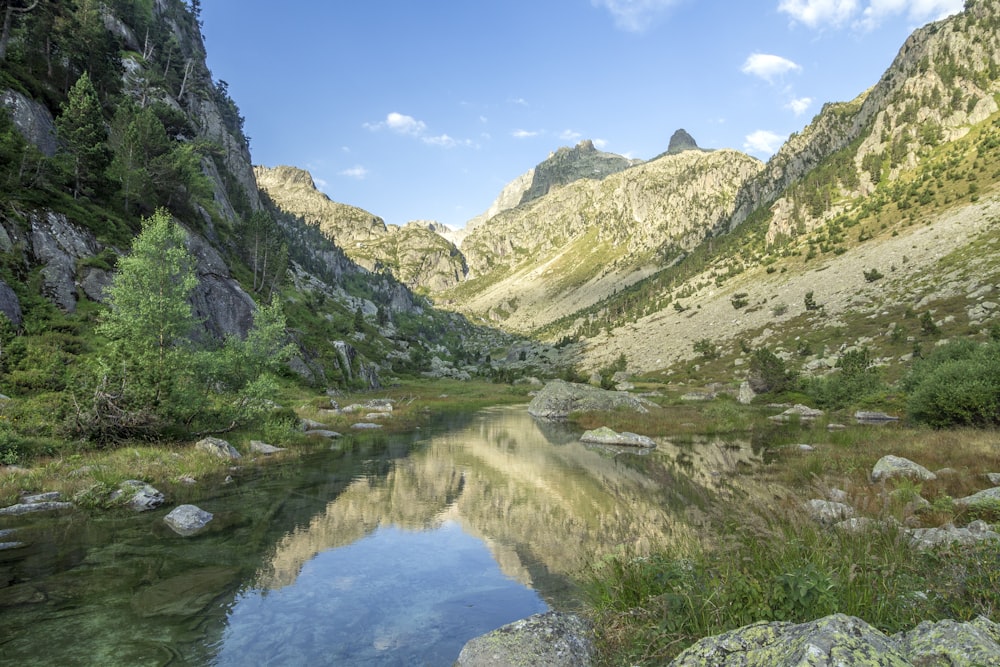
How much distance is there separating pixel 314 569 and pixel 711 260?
145459mm

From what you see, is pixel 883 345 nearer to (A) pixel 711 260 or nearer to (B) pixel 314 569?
(B) pixel 314 569

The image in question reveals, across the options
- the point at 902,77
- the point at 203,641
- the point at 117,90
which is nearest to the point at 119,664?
the point at 203,641

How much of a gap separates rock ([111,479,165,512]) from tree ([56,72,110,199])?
1544 inches

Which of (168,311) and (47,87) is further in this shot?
(47,87)

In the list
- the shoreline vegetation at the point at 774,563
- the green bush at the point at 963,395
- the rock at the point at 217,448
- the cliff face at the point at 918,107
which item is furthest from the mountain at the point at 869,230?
the rock at the point at 217,448

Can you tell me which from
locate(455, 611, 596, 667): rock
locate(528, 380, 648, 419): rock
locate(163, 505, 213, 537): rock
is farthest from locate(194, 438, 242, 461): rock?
locate(528, 380, 648, 419): rock

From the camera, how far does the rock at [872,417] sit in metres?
36.0

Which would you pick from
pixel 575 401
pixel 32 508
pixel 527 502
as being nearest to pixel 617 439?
pixel 527 502

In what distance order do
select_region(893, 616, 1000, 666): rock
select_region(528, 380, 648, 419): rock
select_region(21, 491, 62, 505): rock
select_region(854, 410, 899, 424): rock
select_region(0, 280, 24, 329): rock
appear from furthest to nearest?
1. select_region(528, 380, 648, 419): rock
2. select_region(854, 410, 899, 424): rock
3. select_region(0, 280, 24, 329): rock
4. select_region(21, 491, 62, 505): rock
5. select_region(893, 616, 1000, 666): rock

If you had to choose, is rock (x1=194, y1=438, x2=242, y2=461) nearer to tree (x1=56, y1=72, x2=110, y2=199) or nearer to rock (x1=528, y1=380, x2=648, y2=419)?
tree (x1=56, y1=72, x2=110, y2=199)

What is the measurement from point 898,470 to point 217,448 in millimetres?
30484

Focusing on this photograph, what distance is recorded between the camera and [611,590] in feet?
27.1

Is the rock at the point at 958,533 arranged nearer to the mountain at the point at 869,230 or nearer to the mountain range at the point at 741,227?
the mountain range at the point at 741,227

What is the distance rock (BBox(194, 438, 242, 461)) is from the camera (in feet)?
79.7
